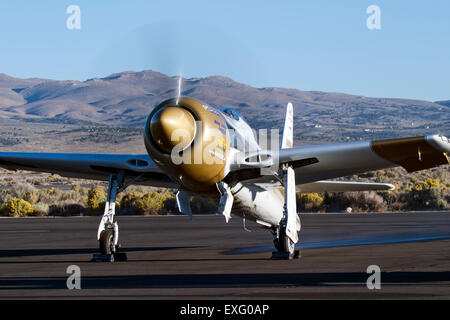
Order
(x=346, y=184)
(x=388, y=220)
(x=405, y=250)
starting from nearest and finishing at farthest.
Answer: (x=405, y=250)
(x=346, y=184)
(x=388, y=220)

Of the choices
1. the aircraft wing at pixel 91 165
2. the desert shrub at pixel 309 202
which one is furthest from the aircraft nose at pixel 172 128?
the desert shrub at pixel 309 202

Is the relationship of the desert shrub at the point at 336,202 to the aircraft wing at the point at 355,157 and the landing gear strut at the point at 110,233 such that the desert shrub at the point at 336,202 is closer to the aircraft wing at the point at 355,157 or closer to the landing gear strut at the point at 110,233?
the aircraft wing at the point at 355,157

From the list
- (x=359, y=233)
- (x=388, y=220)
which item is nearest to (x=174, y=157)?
(x=359, y=233)

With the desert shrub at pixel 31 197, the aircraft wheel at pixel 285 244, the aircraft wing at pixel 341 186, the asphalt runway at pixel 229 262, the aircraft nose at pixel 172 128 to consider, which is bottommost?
the asphalt runway at pixel 229 262

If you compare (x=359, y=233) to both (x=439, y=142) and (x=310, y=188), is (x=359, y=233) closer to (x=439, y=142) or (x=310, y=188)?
(x=310, y=188)

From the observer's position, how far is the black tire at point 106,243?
18344 mm

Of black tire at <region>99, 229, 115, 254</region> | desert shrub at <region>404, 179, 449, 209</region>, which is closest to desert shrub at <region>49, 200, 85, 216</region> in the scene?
desert shrub at <region>404, 179, 449, 209</region>

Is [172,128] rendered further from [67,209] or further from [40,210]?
[67,209]

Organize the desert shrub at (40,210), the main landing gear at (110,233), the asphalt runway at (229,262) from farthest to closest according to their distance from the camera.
A: the desert shrub at (40,210), the main landing gear at (110,233), the asphalt runway at (229,262)

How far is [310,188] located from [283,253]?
537 centimetres

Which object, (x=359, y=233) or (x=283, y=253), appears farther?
(x=359, y=233)

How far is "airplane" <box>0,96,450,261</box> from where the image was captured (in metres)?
16.4

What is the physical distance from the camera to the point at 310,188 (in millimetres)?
Answer: 22641

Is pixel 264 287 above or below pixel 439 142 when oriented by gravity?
below
